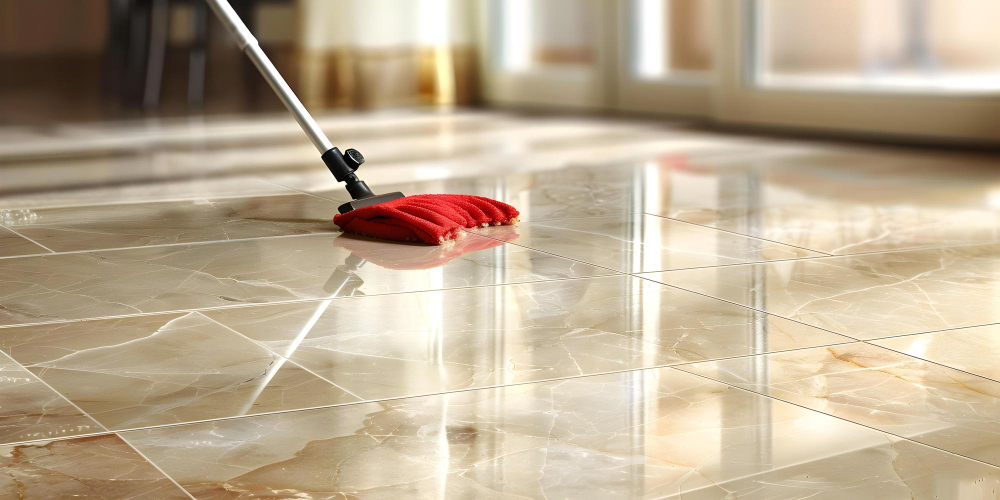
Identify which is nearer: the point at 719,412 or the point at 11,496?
the point at 11,496

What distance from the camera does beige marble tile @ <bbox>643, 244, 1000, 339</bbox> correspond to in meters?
1.17

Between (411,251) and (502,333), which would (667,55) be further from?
(502,333)

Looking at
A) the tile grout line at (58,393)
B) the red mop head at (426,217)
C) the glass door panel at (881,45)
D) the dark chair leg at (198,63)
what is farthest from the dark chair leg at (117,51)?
the tile grout line at (58,393)

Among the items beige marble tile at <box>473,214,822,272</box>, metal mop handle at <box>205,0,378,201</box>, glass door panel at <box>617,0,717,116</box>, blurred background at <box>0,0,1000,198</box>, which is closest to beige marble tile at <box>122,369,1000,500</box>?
beige marble tile at <box>473,214,822,272</box>

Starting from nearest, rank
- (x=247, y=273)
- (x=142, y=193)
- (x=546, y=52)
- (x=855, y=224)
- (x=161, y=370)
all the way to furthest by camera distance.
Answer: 1. (x=161, y=370)
2. (x=247, y=273)
3. (x=855, y=224)
4. (x=142, y=193)
5. (x=546, y=52)

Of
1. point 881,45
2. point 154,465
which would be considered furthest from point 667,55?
point 154,465

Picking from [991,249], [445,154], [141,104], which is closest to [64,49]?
[141,104]

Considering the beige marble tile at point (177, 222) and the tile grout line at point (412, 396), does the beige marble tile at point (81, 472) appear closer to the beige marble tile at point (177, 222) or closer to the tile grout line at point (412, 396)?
the tile grout line at point (412, 396)

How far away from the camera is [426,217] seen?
1.67 meters

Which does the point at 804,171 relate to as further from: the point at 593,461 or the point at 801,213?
the point at 593,461

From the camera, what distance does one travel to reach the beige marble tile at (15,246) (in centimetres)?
161

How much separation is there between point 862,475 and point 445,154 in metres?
2.32

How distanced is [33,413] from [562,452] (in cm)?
41

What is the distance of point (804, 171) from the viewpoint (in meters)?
2.51
